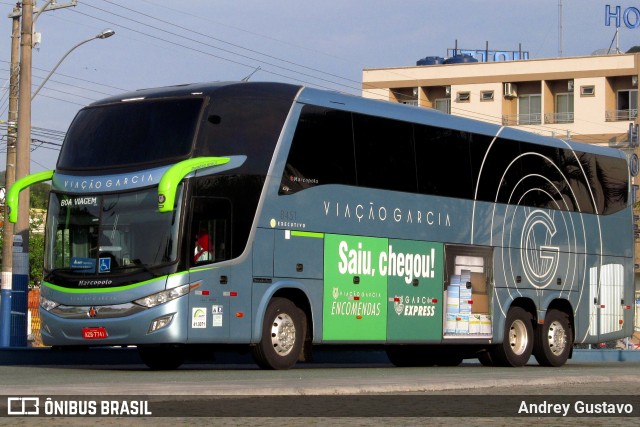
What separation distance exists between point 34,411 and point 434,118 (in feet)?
45.1

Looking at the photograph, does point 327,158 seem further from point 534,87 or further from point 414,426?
point 534,87

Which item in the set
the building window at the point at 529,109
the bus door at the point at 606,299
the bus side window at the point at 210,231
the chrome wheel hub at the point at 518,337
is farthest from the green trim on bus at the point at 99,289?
the building window at the point at 529,109

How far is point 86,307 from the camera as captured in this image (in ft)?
62.4

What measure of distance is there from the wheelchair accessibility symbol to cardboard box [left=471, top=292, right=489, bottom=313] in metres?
7.57

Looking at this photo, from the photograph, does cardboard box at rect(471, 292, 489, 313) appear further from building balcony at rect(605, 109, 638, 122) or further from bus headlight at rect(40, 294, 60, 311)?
building balcony at rect(605, 109, 638, 122)

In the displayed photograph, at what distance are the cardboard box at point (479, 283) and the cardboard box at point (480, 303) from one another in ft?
0.24

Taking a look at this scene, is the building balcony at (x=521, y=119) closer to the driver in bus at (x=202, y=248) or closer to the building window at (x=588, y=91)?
the building window at (x=588, y=91)

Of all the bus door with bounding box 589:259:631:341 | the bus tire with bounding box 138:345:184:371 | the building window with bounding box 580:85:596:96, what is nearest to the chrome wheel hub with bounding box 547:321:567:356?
the bus door with bounding box 589:259:631:341

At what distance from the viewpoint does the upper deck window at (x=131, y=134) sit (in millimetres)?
18969

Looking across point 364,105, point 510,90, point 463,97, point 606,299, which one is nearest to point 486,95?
point 463,97

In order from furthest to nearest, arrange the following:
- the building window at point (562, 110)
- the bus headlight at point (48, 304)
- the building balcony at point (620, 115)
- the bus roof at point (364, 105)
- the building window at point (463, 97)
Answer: the building window at point (463, 97), the building window at point (562, 110), the building balcony at point (620, 115), the bus roof at point (364, 105), the bus headlight at point (48, 304)

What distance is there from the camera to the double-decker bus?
18.7 metres

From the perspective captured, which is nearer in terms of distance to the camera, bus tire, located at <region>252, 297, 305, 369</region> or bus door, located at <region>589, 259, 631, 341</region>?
bus tire, located at <region>252, 297, 305, 369</region>

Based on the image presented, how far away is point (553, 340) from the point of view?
25688mm
